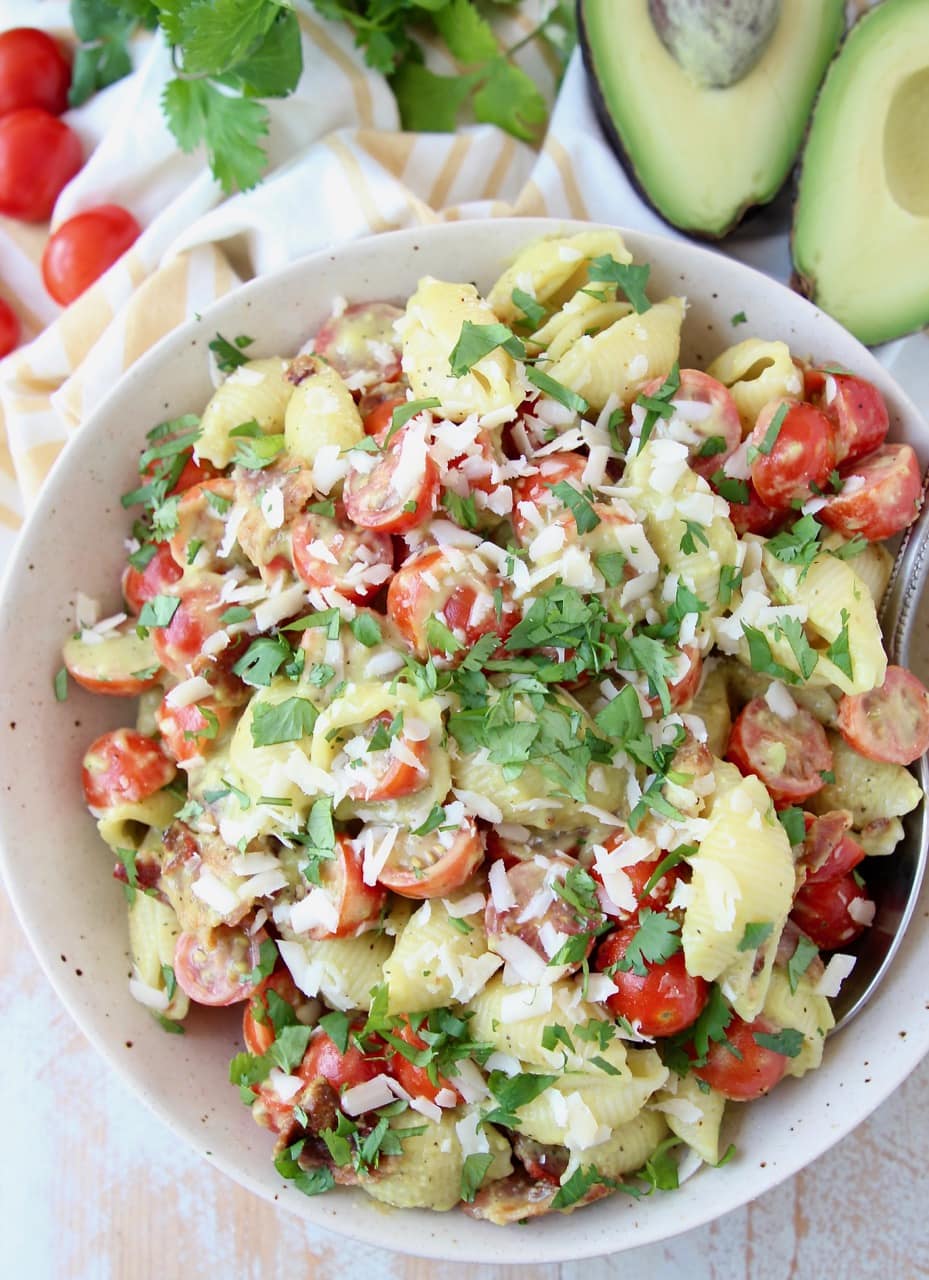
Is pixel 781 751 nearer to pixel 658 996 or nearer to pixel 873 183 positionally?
pixel 658 996

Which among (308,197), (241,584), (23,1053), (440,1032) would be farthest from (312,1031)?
(308,197)

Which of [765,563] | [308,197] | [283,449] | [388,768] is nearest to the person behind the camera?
[388,768]

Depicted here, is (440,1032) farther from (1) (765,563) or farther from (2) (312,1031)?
(1) (765,563)

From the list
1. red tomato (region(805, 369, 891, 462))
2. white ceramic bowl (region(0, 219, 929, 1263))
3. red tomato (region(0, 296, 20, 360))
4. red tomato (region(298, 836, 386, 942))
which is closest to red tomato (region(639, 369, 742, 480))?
red tomato (region(805, 369, 891, 462))

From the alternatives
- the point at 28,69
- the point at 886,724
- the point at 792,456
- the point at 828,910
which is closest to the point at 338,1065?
the point at 828,910

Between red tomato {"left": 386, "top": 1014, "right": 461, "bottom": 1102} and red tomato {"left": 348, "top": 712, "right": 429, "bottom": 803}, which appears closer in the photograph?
red tomato {"left": 348, "top": 712, "right": 429, "bottom": 803}

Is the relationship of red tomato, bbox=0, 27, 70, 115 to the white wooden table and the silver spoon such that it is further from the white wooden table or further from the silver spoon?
the silver spoon
